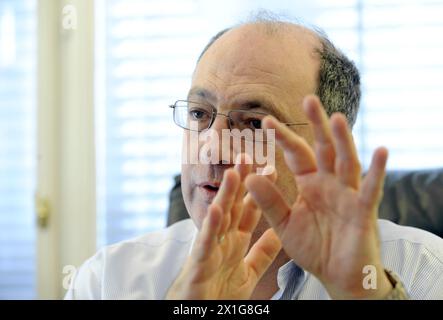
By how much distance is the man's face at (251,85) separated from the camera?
1.10m

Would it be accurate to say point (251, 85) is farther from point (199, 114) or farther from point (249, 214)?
point (249, 214)

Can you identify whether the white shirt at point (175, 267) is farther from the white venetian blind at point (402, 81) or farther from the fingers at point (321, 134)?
the white venetian blind at point (402, 81)

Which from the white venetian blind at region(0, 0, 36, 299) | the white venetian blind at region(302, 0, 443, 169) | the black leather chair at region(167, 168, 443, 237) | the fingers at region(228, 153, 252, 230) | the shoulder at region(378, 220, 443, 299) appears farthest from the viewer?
the white venetian blind at region(0, 0, 36, 299)

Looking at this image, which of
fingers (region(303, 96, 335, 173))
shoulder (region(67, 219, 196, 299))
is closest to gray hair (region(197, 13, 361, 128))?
shoulder (region(67, 219, 196, 299))

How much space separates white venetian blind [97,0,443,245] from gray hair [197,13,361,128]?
0.68m

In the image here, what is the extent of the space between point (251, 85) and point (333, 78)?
0.74ft

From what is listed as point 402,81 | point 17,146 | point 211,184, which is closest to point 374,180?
point 211,184

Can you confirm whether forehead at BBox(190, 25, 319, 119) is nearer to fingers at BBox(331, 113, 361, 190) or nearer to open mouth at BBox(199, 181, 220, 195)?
open mouth at BBox(199, 181, 220, 195)

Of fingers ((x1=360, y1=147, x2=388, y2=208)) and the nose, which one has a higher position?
the nose

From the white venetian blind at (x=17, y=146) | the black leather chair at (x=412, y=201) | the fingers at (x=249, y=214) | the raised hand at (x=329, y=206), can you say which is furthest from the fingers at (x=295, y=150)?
the white venetian blind at (x=17, y=146)

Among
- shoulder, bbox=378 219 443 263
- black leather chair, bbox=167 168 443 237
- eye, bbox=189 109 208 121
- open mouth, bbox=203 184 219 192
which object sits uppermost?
eye, bbox=189 109 208 121

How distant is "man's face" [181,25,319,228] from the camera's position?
1102 mm

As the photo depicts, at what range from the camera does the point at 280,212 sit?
73 cm

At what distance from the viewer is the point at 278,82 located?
1.14 m
